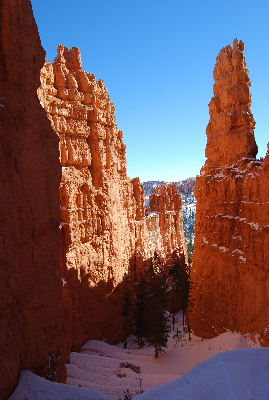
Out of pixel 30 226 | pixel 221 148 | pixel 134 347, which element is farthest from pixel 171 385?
pixel 134 347

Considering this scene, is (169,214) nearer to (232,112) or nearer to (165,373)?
(232,112)

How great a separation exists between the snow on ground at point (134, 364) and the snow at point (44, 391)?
7341 mm

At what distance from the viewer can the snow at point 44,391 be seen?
920 centimetres

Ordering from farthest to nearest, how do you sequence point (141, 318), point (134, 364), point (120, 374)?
point (141, 318), point (134, 364), point (120, 374)

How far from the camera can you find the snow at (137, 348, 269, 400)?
24.2ft

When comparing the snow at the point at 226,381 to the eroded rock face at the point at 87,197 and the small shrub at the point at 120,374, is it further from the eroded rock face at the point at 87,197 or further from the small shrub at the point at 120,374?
the eroded rock face at the point at 87,197

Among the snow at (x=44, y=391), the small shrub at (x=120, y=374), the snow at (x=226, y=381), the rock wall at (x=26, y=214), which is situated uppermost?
the rock wall at (x=26, y=214)

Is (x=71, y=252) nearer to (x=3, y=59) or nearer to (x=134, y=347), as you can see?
(x=134, y=347)

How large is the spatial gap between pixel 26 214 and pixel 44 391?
4.84 m

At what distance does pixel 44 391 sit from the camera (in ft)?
30.9

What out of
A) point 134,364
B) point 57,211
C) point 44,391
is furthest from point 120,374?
point 57,211

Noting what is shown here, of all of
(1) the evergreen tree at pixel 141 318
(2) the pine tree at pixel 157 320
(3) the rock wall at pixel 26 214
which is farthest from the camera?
(1) the evergreen tree at pixel 141 318

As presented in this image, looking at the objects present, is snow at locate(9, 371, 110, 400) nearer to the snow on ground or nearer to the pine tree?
the snow on ground

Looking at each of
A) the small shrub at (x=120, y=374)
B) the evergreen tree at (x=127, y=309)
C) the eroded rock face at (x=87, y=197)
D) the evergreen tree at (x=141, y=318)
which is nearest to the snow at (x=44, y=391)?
the small shrub at (x=120, y=374)
